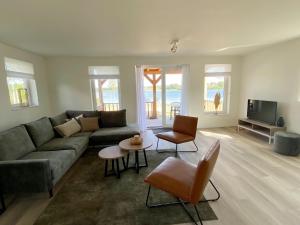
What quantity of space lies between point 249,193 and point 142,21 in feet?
8.98

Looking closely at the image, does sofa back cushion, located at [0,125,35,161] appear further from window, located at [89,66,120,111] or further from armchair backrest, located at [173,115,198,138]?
armchair backrest, located at [173,115,198,138]

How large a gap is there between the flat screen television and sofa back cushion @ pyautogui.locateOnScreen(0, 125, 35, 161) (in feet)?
16.6

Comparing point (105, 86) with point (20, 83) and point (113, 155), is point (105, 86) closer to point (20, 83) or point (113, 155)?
point (20, 83)

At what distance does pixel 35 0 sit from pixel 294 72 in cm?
467

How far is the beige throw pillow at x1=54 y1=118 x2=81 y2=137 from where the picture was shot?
3.54 m

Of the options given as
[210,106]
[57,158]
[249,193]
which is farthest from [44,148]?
[210,106]

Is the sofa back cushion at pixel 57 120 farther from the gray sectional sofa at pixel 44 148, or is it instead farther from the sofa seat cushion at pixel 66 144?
the sofa seat cushion at pixel 66 144

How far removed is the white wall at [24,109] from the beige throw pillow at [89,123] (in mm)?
1261

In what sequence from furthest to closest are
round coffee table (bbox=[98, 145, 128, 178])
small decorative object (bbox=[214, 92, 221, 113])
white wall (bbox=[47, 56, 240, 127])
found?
small decorative object (bbox=[214, 92, 221, 113])
white wall (bbox=[47, 56, 240, 127])
round coffee table (bbox=[98, 145, 128, 178])

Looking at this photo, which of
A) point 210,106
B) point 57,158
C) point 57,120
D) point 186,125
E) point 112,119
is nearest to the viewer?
point 57,158

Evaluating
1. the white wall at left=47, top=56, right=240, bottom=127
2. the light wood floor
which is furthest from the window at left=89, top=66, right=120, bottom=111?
the light wood floor

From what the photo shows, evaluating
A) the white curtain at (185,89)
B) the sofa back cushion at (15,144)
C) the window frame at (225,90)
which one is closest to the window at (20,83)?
the sofa back cushion at (15,144)

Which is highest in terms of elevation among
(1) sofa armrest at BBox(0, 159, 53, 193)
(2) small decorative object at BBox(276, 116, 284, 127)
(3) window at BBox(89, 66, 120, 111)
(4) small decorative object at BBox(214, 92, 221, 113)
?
(3) window at BBox(89, 66, 120, 111)

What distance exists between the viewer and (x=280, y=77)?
3.95m
